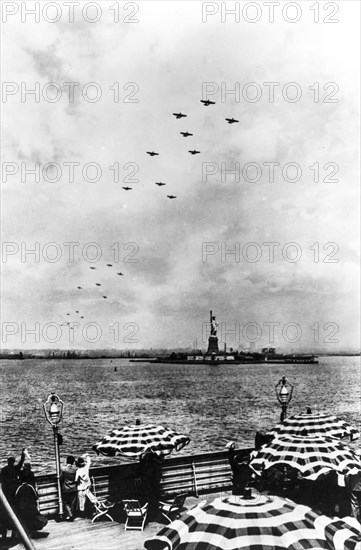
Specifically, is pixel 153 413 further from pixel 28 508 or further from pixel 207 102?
pixel 28 508

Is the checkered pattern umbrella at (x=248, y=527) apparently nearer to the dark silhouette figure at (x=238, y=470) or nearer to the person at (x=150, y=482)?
the person at (x=150, y=482)

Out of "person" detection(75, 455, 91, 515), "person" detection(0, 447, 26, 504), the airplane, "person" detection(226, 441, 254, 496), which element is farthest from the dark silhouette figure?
the airplane

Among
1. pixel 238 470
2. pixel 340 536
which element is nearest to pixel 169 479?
pixel 238 470

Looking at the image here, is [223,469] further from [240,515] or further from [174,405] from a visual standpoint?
[174,405]

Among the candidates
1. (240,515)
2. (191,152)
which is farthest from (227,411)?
(240,515)

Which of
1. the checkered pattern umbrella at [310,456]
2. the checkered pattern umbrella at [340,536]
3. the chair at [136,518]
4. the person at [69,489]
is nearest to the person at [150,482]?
the chair at [136,518]
